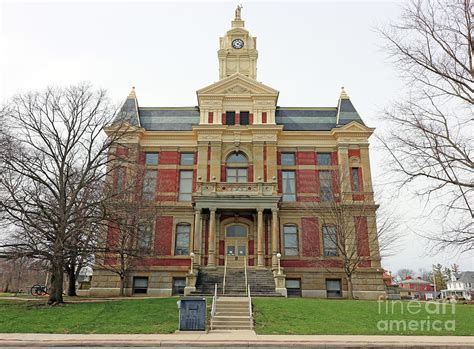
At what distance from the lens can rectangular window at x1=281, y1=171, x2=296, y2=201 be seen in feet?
105

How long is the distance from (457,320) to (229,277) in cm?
1431

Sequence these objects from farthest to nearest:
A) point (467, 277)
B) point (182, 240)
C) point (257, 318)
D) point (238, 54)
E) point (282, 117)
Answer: point (467, 277), point (238, 54), point (282, 117), point (182, 240), point (257, 318)

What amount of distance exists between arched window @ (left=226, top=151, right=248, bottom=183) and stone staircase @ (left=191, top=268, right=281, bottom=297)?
768 centimetres

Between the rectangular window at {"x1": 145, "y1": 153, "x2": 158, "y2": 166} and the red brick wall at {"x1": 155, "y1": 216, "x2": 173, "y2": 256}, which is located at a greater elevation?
the rectangular window at {"x1": 145, "y1": 153, "x2": 158, "y2": 166}

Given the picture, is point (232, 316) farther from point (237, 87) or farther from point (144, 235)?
point (237, 87)

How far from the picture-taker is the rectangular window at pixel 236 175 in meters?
32.2

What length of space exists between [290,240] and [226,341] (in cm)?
1942

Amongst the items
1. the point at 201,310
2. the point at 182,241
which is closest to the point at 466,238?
the point at 201,310

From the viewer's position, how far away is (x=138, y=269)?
29.6 metres

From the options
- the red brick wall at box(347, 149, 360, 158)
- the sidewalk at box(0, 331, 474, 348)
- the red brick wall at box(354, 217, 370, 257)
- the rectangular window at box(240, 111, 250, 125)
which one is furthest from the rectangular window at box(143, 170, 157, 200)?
the sidewalk at box(0, 331, 474, 348)

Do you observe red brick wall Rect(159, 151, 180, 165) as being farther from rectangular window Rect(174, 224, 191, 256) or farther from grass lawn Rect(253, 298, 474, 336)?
grass lawn Rect(253, 298, 474, 336)

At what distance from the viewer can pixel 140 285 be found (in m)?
29.9

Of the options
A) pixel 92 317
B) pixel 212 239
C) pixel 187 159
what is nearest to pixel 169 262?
pixel 212 239

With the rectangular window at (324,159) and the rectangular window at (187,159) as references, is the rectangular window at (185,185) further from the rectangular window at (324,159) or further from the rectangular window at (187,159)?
the rectangular window at (324,159)
